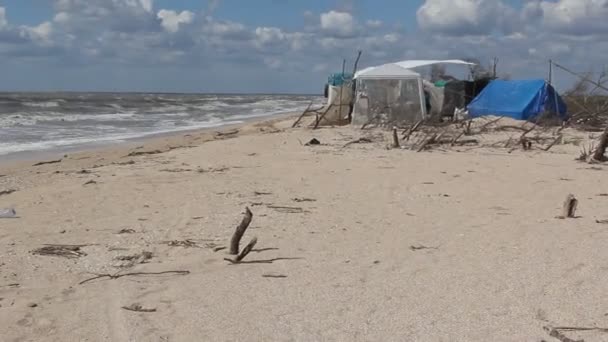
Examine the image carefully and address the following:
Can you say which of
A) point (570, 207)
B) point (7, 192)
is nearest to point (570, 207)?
point (570, 207)

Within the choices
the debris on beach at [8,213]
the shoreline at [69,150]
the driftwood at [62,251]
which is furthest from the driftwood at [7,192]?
the shoreline at [69,150]

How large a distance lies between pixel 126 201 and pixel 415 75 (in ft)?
42.8

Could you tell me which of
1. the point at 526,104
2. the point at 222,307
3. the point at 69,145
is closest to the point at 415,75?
the point at 526,104

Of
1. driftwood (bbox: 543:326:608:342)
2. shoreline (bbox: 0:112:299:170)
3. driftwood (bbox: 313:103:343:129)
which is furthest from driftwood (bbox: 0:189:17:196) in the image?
driftwood (bbox: 313:103:343:129)

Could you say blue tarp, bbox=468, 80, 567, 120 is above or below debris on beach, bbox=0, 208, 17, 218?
above

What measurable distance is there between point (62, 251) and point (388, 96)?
50.1 feet

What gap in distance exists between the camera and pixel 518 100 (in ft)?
66.7

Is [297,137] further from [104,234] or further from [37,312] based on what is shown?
[37,312]

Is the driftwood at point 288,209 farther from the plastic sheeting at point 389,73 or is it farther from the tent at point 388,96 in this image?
the plastic sheeting at point 389,73

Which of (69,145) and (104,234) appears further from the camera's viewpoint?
(69,145)

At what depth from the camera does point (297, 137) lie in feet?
59.5

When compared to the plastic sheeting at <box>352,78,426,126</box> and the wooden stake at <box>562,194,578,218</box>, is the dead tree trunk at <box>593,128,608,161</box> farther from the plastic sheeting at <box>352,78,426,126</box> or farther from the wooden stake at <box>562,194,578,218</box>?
the plastic sheeting at <box>352,78,426,126</box>

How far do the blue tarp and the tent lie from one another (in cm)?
214

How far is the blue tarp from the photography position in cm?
1997
